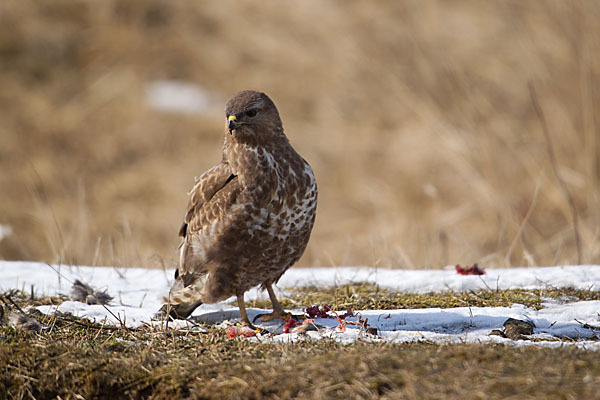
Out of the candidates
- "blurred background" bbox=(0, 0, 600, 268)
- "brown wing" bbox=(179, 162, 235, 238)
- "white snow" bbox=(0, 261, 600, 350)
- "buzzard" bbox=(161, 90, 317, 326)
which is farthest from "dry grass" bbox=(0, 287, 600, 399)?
"blurred background" bbox=(0, 0, 600, 268)

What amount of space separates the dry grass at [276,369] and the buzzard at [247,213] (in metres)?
A: 0.48

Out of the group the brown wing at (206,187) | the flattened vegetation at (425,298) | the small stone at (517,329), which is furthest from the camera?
the flattened vegetation at (425,298)

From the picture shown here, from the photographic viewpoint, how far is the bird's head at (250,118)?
3.72 metres

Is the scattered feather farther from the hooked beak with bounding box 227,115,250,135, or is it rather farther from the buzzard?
the hooked beak with bounding box 227,115,250,135

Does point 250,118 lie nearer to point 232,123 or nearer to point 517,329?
point 232,123

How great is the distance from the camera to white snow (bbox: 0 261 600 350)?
131 inches

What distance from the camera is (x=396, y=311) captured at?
385 cm

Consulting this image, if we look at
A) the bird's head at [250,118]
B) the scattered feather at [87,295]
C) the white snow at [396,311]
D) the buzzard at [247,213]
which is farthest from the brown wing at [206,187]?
the scattered feather at [87,295]

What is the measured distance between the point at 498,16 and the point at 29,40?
30.6 feet

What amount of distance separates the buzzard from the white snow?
275 millimetres

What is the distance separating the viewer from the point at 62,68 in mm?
14469

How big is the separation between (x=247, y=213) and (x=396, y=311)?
3.19ft

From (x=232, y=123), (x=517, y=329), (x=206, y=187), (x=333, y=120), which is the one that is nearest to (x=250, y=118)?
(x=232, y=123)

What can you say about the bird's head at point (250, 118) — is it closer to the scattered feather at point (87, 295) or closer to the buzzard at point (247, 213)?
the buzzard at point (247, 213)
